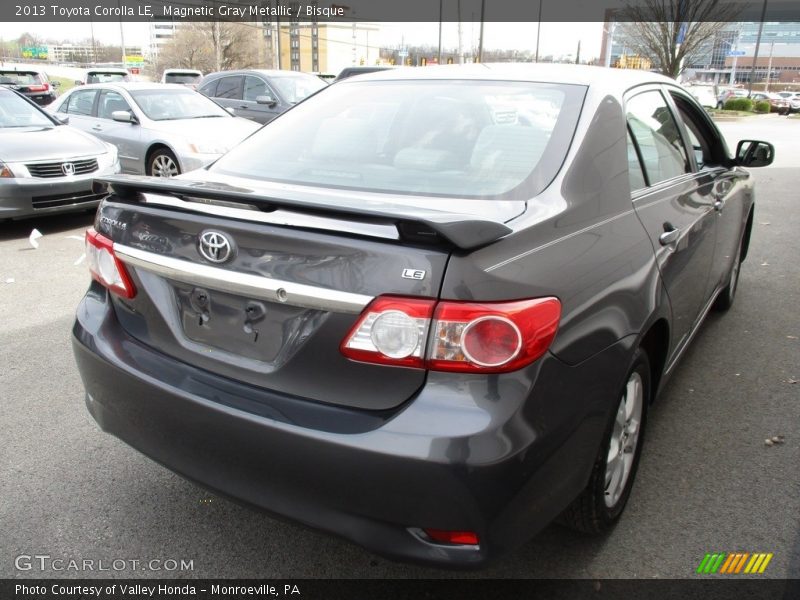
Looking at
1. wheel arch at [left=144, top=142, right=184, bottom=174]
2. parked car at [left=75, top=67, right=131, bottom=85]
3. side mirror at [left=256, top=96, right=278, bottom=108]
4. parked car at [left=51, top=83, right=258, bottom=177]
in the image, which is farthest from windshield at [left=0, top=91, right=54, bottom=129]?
parked car at [left=75, top=67, right=131, bottom=85]

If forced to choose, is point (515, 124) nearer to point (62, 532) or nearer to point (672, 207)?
point (672, 207)

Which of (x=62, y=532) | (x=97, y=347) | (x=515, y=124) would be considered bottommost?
(x=62, y=532)

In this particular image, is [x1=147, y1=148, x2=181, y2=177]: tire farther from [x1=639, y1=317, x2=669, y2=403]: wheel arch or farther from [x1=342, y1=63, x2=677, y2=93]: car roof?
[x1=639, y1=317, x2=669, y2=403]: wheel arch

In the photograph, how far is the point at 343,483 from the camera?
5.74 feet

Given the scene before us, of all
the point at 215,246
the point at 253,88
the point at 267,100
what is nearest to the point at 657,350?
the point at 215,246

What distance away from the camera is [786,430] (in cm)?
327

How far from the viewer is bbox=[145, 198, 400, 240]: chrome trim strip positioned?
1.75 m

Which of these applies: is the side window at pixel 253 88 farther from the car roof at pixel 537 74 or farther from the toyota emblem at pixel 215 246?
the toyota emblem at pixel 215 246

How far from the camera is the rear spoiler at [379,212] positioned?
1.66 metres

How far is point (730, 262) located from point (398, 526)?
11.4 ft

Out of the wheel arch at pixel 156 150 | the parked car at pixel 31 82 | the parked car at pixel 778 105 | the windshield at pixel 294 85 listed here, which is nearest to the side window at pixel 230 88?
the windshield at pixel 294 85

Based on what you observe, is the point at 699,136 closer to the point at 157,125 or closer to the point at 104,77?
the point at 157,125

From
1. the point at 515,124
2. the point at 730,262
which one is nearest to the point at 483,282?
the point at 515,124
